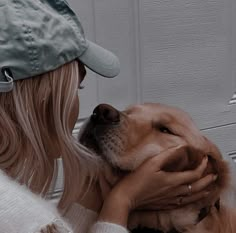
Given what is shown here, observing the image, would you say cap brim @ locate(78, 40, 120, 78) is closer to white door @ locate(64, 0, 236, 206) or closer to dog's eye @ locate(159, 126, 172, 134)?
dog's eye @ locate(159, 126, 172, 134)

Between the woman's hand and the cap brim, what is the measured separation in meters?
0.27

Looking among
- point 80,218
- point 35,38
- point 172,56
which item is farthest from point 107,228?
point 172,56

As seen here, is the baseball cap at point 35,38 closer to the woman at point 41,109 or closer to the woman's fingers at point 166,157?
the woman at point 41,109

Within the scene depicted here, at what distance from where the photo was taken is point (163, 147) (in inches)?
55.6

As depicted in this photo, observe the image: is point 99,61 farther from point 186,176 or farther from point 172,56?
point 172,56

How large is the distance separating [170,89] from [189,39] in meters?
0.16

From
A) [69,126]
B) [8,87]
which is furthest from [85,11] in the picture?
[8,87]

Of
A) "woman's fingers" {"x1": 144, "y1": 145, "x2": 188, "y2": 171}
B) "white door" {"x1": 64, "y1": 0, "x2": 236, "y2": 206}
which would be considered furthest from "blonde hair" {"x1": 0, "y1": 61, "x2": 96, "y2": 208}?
"white door" {"x1": 64, "y1": 0, "x2": 236, "y2": 206}

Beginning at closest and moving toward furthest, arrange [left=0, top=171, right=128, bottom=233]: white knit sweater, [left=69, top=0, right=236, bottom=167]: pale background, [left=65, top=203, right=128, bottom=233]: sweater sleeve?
[left=0, top=171, right=128, bottom=233]: white knit sweater → [left=65, top=203, right=128, bottom=233]: sweater sleeve → [left=69, top=0, right=236, bottom=167]: pale background

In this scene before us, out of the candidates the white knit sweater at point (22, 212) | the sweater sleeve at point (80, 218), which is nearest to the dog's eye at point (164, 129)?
the sweater sleeve at point (80, 218)

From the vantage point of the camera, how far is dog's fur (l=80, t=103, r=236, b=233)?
4.48 feet

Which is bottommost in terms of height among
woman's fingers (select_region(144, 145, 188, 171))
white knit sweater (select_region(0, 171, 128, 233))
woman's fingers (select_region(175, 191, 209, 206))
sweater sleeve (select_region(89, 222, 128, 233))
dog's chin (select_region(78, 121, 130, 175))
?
woman's fingers (select_region(175, 191, 209, 206))

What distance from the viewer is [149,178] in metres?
1.37

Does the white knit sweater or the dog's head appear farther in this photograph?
the dog's head
